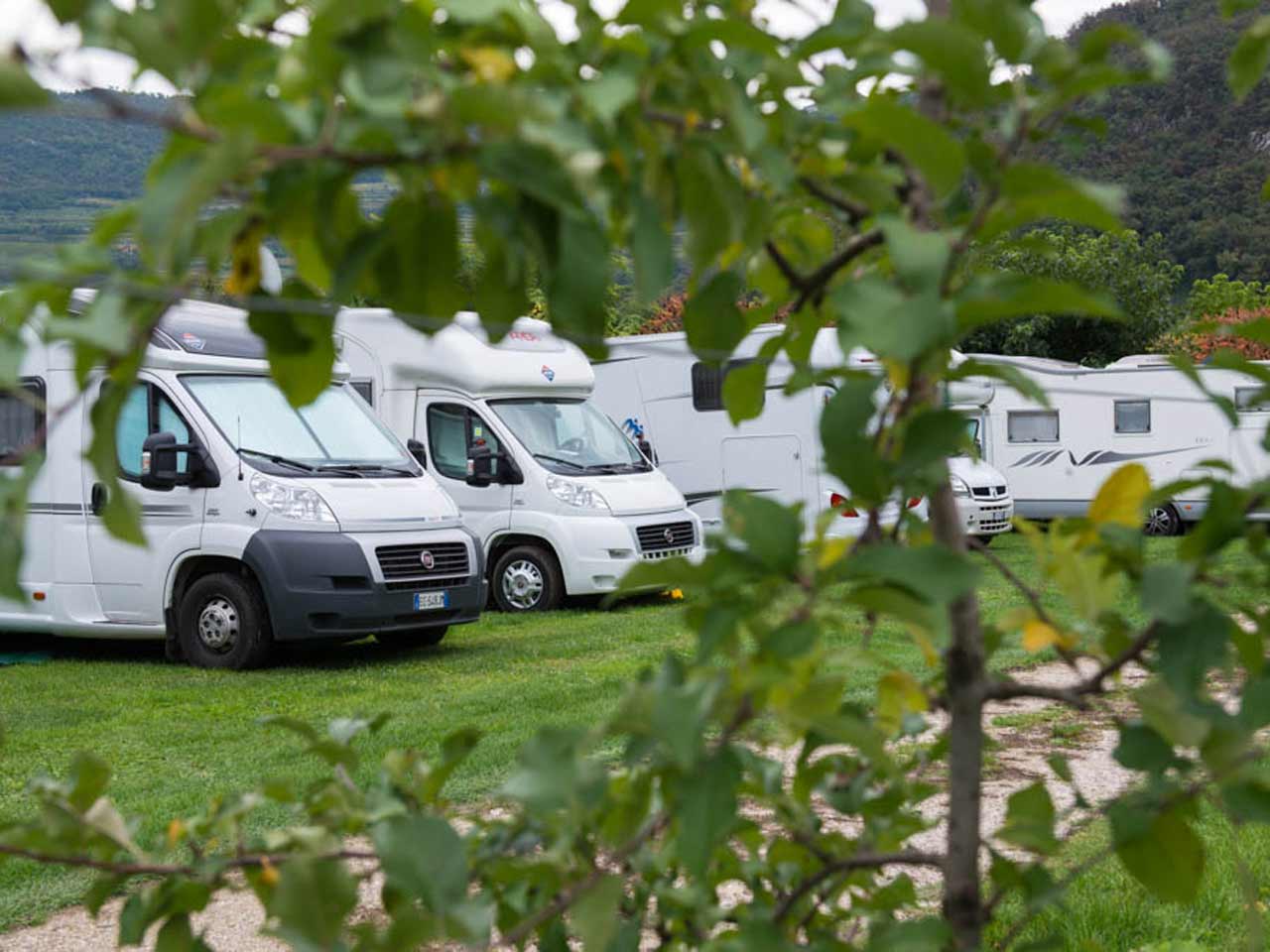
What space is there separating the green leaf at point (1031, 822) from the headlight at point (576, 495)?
10348 millimetres

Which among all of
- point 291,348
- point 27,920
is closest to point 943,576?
point 291,348

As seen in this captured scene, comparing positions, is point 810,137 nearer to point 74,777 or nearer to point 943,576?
point 943,576

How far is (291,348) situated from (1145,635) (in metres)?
0.66

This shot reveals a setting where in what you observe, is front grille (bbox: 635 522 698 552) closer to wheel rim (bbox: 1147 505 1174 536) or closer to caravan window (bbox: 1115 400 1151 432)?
wheel rim (bbox: 1147 505 1174 536)

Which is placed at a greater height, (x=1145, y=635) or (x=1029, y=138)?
(x=1029, y=138)

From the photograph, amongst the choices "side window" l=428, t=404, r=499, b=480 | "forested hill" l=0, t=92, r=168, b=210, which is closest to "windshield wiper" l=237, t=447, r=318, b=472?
"forested hill" l=0, t=92, r=168, b=210

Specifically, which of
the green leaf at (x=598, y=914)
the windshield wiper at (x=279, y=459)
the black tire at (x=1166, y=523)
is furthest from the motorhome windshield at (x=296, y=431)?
the black tire at (x=1166, y=523)

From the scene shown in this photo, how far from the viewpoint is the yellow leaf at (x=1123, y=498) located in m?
1.19

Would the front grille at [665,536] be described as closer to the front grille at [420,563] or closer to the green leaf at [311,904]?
the front grille at [420,563]

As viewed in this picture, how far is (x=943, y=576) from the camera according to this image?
3.03 ft

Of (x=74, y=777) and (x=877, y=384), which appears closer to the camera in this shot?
(x=877, y=384)

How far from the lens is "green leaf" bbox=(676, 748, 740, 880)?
Answer: 3.10 feet

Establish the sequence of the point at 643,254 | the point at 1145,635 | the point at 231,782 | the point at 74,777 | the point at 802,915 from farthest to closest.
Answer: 1. the point at 231,782
2. the point at 802,915
3. the point at 74,777
4. the point at 1145,635
5. the point at 643,254

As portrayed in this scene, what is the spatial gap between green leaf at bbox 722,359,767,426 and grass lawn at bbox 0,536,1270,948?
2267 mm
